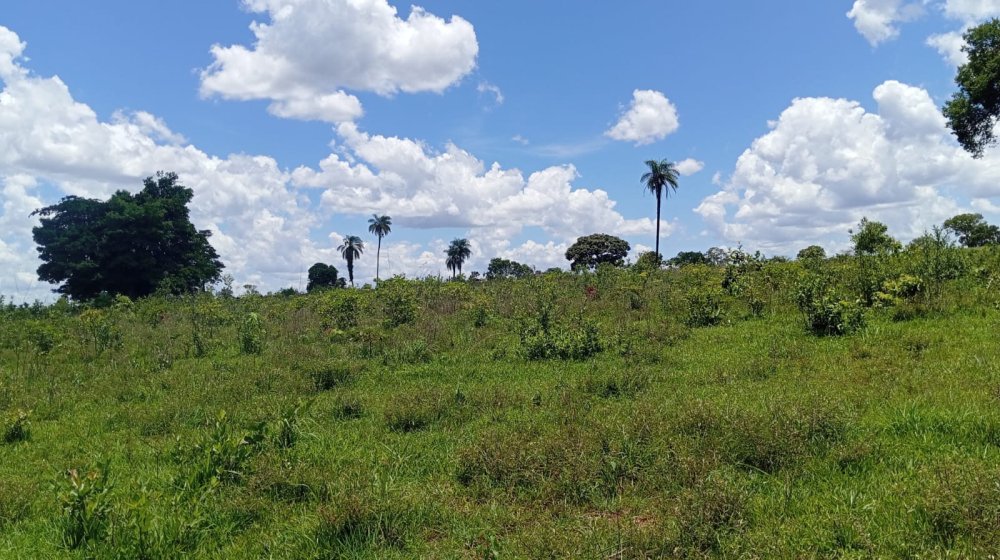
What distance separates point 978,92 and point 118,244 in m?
51.5

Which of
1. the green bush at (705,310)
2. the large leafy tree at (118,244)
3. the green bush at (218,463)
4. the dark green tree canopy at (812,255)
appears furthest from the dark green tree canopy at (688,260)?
the large leafy tree at (118,244)

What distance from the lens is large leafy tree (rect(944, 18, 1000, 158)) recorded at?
88.7ft

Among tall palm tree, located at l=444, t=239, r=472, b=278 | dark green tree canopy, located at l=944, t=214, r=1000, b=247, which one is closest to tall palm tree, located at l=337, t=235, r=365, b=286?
tall palm tree, located at l=444, t=239, r=472, b=278

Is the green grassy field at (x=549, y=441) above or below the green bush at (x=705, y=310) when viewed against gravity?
below

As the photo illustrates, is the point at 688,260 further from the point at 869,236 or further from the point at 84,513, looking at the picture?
the point at 84,513

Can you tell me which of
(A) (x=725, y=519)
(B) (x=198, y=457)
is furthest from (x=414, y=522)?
(B) (x=198, y=457)

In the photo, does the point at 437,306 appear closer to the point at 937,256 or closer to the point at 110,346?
the point at 110,346

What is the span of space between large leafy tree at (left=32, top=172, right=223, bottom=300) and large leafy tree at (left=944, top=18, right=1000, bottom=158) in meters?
46.8

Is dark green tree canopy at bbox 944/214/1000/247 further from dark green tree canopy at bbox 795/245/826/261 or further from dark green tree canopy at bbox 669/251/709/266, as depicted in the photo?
dark green tree canopy at bbox 795/245/826/261

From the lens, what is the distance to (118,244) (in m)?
39.8

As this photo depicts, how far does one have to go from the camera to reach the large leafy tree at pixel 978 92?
27031mm

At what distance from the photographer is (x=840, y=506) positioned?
4.25 m

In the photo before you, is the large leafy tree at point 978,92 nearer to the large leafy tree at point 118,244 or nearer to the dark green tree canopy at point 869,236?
the dark green tree canopy at point 869,236

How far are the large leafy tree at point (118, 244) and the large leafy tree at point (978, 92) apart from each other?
46.8m
